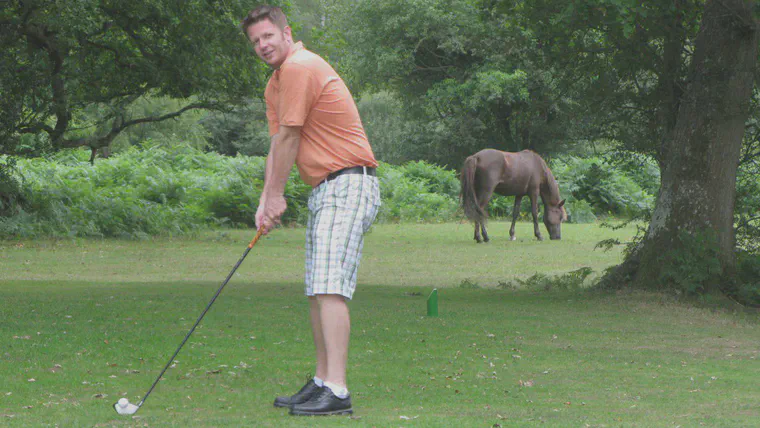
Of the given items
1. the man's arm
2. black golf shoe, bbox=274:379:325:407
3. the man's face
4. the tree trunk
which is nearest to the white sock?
black golf shoe, bbox=274:379:325:407

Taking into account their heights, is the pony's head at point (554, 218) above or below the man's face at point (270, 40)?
below

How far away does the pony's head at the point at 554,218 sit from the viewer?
79.6 feet

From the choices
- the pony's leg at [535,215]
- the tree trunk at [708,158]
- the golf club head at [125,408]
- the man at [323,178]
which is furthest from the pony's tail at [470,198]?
the golf club head at [125,408]

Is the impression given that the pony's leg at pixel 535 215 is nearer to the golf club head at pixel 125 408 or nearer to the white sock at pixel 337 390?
the white sock at pixel 337 390

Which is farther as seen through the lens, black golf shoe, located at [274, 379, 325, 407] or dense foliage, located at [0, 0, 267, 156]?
dense foliage, located at [0, 0, 267, 156]

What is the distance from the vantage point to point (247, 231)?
25969mm

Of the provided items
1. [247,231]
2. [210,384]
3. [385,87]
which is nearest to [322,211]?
[210,384]

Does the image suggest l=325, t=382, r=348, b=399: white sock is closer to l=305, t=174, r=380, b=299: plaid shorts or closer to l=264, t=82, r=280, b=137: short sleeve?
l=305, t=174, r=380, b=299: plaid shorts

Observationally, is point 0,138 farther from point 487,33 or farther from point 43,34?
point 487,33

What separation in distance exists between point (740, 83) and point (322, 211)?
7234 millimetres

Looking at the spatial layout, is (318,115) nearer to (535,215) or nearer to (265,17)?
(265,17)

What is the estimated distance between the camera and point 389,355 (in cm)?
729

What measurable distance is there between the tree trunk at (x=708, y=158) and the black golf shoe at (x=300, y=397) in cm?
664

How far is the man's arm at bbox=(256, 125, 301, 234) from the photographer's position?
202 inches
